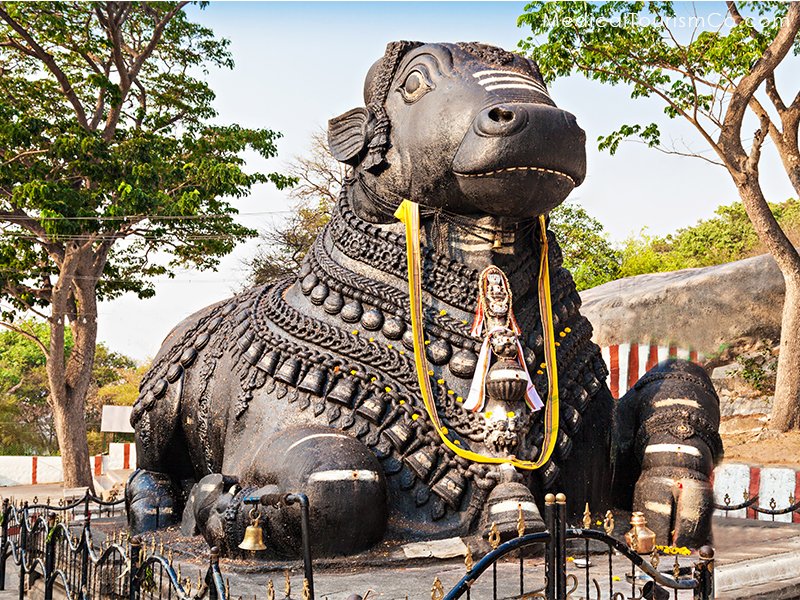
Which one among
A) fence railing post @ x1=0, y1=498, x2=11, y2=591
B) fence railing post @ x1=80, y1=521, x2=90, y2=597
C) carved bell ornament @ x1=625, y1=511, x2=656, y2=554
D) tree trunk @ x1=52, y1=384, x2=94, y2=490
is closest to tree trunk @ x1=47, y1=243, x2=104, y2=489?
tree trunk @ x1=52, y1=384, x2=94, y2=490

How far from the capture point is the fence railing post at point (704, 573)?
11.9 ft

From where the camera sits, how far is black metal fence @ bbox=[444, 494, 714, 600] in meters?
3.27

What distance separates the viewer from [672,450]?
496 cm

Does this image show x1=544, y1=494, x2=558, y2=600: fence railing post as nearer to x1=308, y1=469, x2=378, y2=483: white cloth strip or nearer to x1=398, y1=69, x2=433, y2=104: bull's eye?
x1=308, y1=469, x2=378, y2=483: white cloth strip

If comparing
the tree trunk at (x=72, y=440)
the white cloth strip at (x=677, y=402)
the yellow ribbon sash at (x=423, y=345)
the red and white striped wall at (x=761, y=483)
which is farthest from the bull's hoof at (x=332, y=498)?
the tree trunk at (x=72, y=440)

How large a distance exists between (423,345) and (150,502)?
2508mm

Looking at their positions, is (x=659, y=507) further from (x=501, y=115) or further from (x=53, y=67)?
(x=53, y=67)

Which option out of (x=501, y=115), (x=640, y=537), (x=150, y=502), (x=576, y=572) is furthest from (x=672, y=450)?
(x=150, y=502)

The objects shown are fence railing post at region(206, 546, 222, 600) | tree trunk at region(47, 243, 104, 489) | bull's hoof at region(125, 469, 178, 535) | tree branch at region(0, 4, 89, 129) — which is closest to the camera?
fence railing post at region(206, 546, 222, 600)

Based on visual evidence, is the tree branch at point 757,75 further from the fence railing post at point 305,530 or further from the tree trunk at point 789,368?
the fence railing post at point 305,530

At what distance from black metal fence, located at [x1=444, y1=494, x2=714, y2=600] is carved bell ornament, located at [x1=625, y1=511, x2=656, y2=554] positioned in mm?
63

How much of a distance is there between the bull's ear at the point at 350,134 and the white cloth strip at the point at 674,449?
7.48 ft

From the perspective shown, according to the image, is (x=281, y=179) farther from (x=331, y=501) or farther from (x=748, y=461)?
(x=331, y=501)

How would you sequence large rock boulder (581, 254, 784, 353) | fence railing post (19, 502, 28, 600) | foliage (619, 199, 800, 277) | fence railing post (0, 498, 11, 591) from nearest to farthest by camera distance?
fence railing post (19, 502, 28, 600) < fence railing post (0, 498, 11, 591) < large rock boulder (581, 254, 784, 353) < foliage (619, 199, 800, 277)
